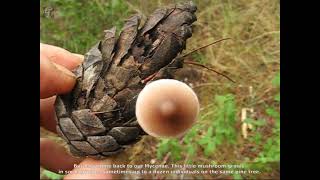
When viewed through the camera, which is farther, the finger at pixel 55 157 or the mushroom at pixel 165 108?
the finger at pixel 55 157

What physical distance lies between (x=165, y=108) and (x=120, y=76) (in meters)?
0.13

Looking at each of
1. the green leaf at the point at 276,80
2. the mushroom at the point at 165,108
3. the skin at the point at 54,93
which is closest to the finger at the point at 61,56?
the skin at the point at 54,93

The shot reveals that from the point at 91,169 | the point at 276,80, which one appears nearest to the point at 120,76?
the point at 91,169

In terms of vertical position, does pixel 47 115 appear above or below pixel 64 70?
below

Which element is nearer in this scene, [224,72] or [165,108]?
[165,108]

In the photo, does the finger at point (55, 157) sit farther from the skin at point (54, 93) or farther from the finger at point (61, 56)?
the finger at point (61, 56)

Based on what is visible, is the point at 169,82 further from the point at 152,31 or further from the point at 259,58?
the point at 259,58

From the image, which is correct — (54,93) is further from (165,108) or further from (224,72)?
(224,72)

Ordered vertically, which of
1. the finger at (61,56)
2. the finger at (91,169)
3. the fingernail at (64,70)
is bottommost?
the finger at (91,169)

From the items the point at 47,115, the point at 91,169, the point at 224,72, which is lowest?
the point at 91,169

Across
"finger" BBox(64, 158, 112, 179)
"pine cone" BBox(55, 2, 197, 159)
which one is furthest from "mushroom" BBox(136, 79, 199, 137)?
"finger" BBox(64, 158, 112, 179)

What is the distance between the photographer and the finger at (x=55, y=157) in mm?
1407

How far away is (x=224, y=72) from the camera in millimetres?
1439

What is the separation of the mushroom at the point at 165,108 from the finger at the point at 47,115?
0.22 metres
